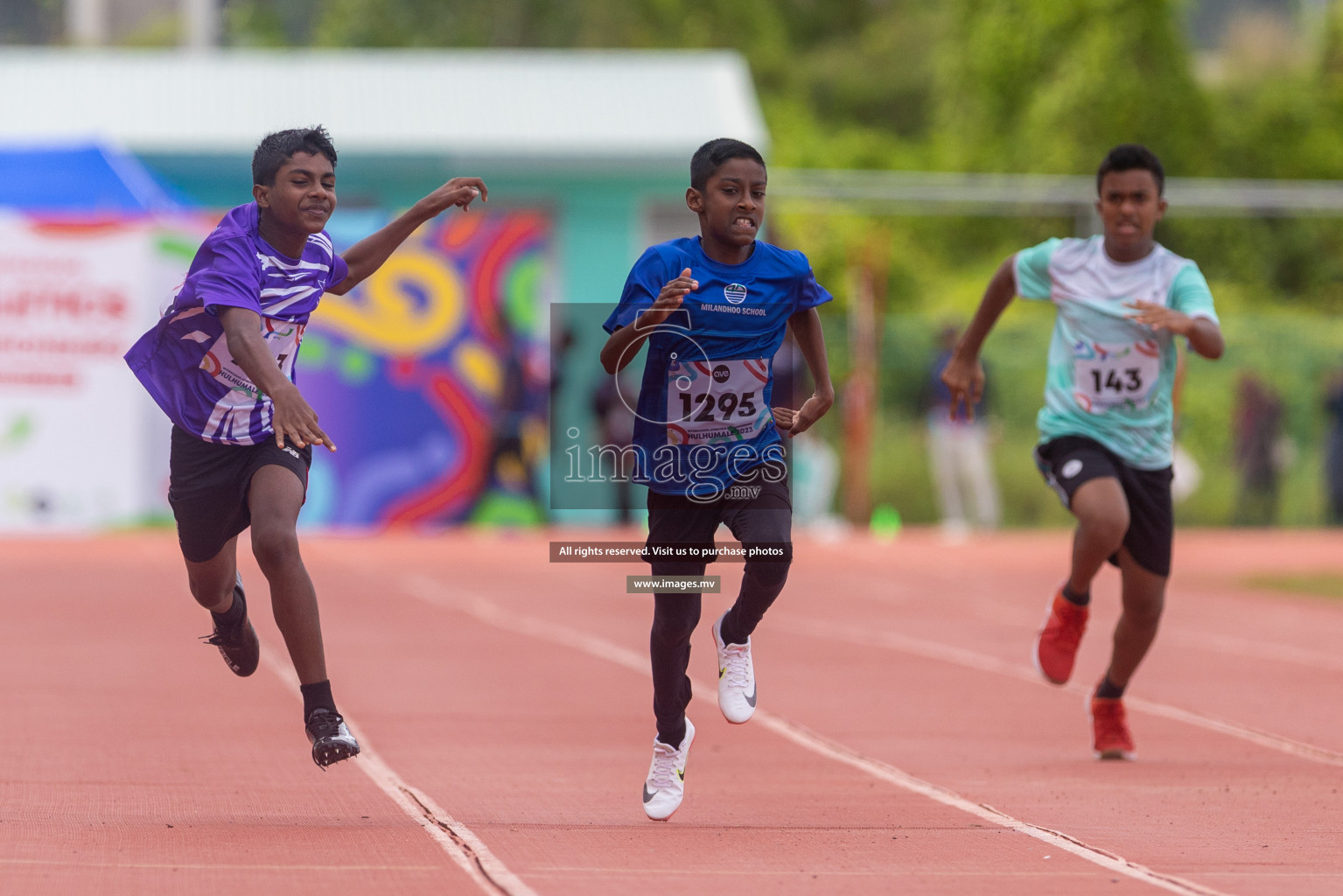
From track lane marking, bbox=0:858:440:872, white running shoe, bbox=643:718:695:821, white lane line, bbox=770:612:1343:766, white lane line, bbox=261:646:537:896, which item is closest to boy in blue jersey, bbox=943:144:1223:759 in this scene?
white lane line, bbox=770:612:1343:766

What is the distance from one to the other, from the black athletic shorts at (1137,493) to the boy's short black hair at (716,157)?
218 cm

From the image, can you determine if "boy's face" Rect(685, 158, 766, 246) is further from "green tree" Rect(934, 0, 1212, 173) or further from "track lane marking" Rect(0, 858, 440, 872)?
"green tree" Rect(934, 0, 1212, 173)

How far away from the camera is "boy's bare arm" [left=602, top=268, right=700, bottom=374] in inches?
224

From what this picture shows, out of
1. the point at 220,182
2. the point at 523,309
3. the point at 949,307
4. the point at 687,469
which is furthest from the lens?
the point at 949,307

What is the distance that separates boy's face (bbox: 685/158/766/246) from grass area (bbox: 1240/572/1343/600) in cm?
1117

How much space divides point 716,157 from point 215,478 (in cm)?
190

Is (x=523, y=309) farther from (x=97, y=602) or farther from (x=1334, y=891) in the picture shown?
(x=1334, y=891)

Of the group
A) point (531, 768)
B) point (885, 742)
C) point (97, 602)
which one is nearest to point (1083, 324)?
point (885, 742)

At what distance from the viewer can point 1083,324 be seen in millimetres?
7613

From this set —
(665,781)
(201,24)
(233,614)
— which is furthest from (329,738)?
(201,24)

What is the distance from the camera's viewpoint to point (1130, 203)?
24.4 ft

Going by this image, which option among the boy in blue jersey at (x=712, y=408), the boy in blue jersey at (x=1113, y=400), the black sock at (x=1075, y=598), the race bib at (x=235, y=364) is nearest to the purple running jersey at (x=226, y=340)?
the race bib at (x=235, y=364)

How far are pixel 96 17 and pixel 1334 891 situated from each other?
36.7 meters

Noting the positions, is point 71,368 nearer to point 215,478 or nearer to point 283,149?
point 215,478
